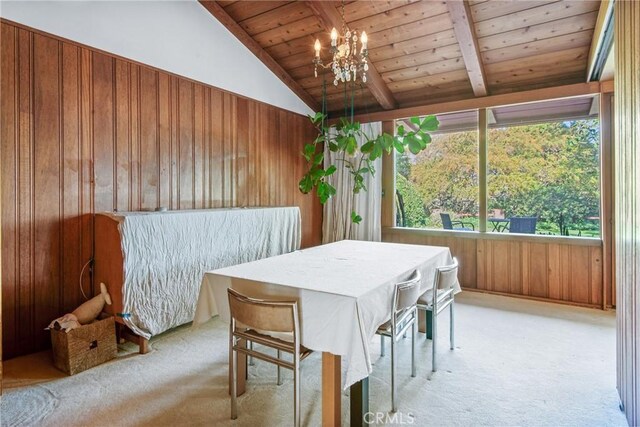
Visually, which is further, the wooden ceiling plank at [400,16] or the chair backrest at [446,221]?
the chair backrest at [446,221]

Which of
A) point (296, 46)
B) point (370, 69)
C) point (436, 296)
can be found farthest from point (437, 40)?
point (436, 296)

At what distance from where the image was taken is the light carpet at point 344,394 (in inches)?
74.9

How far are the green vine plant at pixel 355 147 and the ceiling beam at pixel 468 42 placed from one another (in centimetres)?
73

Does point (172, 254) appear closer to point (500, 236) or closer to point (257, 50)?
point (257, 50)

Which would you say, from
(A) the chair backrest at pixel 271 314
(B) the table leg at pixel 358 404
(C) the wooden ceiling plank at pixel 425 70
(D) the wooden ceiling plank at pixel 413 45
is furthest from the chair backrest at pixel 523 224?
(A) the chair backrest at pixel 271 314

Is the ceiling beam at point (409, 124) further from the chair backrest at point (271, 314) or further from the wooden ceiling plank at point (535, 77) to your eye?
the chair backrest at point (271, 314)

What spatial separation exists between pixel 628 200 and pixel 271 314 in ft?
6.28

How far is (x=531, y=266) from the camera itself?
418 centimetres

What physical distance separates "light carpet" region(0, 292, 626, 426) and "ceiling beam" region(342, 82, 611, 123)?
2.59 meters

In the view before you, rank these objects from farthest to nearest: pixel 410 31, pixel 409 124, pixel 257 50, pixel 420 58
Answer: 1. pixel 409 124
2. pixel 257 50
3. pixel 420 58
4. pixel 410 31

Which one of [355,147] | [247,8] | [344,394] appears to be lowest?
[344,394]

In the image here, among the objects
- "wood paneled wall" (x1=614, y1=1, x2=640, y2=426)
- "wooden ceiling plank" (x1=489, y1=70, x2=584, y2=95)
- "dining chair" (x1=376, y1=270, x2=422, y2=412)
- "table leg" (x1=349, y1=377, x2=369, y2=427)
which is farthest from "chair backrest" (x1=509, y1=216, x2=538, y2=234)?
"table leg" (x1=349, y1=377, x2=369, y2=427)

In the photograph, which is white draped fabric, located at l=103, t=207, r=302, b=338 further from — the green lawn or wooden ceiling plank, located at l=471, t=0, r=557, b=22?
the green lawn

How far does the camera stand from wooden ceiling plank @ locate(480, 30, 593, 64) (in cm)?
345
